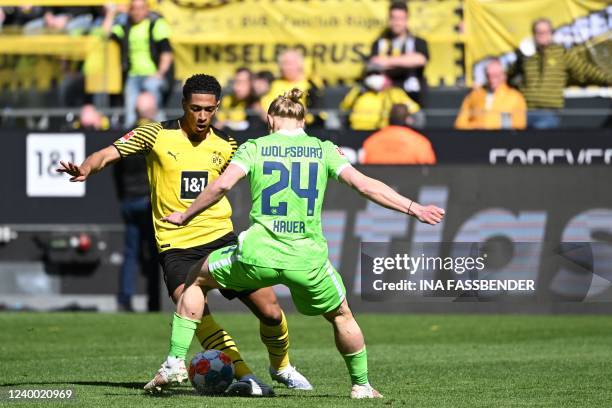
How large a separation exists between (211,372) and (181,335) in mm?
434

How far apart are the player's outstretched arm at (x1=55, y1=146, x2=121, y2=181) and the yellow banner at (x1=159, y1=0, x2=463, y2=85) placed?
8.18 meters

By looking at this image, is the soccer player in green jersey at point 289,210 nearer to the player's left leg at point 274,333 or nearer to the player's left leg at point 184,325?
the player's left leg at point 184,325

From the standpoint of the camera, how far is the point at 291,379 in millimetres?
10062

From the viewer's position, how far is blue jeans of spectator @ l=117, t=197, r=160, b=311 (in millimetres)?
17172

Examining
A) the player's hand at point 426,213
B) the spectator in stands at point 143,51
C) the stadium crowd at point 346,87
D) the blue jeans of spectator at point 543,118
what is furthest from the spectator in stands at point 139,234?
the player's hand at point 426,213

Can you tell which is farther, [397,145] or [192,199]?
[397,145]

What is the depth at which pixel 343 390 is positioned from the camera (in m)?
9.95

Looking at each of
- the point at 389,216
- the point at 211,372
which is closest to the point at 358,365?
the point at 211,372

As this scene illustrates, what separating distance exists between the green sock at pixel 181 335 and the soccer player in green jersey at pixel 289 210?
0.41 metres

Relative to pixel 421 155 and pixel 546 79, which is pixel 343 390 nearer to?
pixel 421 155

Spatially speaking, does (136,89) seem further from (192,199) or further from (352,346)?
(352,346)

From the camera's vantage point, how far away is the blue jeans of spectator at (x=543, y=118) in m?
17.3

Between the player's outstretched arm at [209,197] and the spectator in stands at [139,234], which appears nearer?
the player's outstretched arm at [209,197]

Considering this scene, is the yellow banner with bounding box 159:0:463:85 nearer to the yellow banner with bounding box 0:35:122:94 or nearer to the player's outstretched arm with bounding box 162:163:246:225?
the yellow banner with bounding box 0:35:122:94
